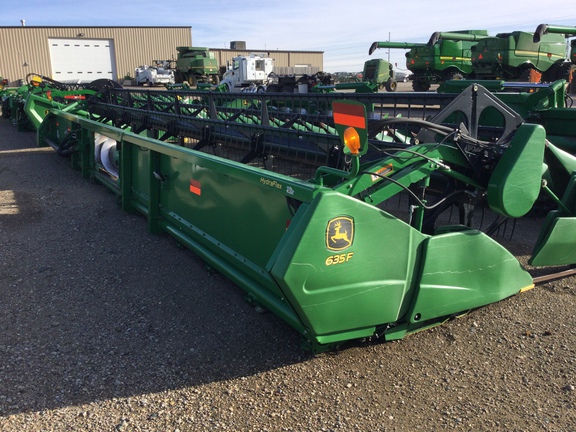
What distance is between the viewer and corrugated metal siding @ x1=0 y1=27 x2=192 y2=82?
39.6 m

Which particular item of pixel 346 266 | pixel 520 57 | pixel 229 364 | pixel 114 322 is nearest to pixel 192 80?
pixel 520 57

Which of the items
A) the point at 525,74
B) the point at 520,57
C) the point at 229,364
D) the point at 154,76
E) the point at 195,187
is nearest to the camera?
the point at 229,364

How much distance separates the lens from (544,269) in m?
3.97

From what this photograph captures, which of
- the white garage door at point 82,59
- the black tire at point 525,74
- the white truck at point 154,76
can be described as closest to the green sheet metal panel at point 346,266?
the black tire at point 525,74

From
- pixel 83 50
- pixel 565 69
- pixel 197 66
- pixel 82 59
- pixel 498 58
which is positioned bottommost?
pixel 565 69

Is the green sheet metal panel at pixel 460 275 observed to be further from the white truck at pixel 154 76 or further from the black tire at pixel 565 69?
the white truck at pixel 154 76

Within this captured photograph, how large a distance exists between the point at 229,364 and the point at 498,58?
63.8 ft

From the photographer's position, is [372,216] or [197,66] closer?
[372,216]

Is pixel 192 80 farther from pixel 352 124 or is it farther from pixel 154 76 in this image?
pixel 352 124

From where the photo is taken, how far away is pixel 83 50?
135 ft

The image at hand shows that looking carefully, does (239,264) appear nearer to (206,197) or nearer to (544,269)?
(206,197)

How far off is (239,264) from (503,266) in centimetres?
166

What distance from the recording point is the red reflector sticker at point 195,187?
3.88 m

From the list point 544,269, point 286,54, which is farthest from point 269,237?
point 286,54
